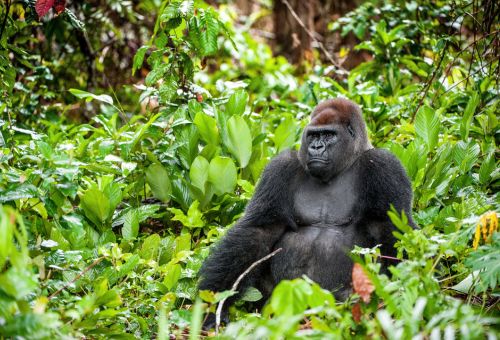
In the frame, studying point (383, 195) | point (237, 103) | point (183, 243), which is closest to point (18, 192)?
point (183, 243)

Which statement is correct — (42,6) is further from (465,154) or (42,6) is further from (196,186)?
(465,154)

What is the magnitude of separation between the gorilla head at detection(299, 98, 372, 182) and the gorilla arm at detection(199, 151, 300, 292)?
197mm

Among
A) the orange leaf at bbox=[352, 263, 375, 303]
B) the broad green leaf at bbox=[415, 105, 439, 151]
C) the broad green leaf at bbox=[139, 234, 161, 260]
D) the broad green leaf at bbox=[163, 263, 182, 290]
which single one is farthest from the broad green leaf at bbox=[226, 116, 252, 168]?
the orange leaf at bbox=[352, 263, 375, 303]

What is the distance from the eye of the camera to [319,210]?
4.23m

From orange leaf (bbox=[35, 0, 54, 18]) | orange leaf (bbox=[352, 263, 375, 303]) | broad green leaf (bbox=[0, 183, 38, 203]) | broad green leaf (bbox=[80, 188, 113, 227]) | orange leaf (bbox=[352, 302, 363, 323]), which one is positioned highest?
orange leaf (bbox=[35, 0, 54, 18])

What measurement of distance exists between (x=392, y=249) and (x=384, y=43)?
296cm

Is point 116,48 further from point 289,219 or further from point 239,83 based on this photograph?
point 289,219

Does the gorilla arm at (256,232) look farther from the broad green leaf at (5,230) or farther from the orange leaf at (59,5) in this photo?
the broad green leaf at (5,230)

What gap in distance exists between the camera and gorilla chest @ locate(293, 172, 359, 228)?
418cm

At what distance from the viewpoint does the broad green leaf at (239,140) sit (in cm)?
493

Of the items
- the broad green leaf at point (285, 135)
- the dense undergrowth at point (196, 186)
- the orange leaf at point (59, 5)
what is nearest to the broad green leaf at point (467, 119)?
the dense undergrowth at point (196, 186)

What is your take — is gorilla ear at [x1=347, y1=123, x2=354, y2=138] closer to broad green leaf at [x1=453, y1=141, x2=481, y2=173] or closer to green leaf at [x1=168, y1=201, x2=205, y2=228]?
broad green leaf at [x1=453, y1=141, x2=481, y2=173]

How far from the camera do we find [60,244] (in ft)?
13.4

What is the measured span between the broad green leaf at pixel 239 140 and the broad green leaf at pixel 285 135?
0.38 metres
